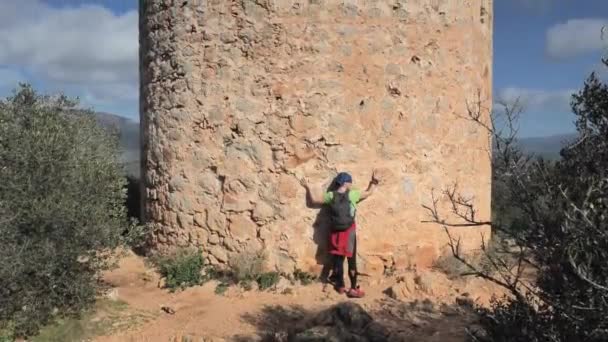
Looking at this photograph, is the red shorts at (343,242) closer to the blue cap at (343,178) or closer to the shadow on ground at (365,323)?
the blue cap at (343,178)

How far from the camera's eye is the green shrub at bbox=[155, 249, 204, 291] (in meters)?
6.76

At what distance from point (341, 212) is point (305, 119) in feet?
3.83

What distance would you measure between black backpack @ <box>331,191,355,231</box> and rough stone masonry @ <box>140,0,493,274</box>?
0.33 meters

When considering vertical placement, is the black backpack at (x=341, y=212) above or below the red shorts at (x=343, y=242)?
above

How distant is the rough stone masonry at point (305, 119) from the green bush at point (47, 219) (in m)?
1.33

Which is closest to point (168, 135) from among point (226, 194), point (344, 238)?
point (226, 194)

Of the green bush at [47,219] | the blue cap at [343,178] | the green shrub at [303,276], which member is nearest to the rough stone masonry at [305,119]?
the green shrub at [303,276]

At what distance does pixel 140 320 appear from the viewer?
19.2 ft

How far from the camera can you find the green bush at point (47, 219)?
5281 mm

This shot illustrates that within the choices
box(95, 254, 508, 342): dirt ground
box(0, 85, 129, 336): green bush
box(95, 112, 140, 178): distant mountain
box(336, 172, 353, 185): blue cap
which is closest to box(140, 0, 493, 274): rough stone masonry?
box(336, 172, 353, 185): blue cap

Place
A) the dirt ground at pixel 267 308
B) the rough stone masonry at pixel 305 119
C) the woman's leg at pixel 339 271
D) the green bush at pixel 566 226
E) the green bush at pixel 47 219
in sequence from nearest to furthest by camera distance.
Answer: the green bush at pixel 566 226
the green bush at pixel 47 219
the dirt ground at pixel 267 308
the woman's leg at pixel 339 271
the rough stone masonry at pixel 305 119

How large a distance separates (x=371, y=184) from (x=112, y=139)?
435 centimetres

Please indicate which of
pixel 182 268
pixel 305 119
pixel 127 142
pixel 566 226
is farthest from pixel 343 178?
pixel 127 142

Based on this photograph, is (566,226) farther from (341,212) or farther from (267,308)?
(267,308)
